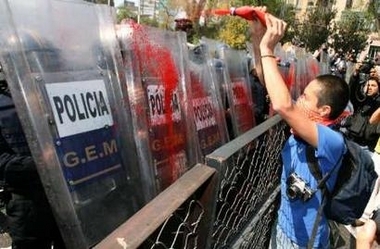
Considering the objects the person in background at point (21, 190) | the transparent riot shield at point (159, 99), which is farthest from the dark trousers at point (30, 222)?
the transparent riot shield at point (159, 99)

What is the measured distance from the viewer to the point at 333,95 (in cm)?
212

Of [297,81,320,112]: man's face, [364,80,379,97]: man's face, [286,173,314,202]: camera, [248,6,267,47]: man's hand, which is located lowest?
[364,80,379,97]: man's face

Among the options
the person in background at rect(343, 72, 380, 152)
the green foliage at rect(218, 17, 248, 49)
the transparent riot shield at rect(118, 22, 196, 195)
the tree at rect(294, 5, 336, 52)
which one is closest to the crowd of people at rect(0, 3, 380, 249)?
the transparent riot shield at rect(118, 22, 196, 195)

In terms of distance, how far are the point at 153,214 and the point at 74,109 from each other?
2.86 ft

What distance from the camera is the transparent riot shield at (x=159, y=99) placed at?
2.24 m

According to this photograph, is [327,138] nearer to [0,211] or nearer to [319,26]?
[0,211]

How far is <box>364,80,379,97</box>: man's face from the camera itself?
5562 mm

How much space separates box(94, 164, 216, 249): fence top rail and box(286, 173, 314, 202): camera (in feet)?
3.04

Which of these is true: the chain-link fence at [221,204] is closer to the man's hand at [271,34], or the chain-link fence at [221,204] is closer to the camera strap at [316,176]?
the camera strap at [316,176]

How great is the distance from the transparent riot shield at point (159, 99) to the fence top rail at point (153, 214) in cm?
93

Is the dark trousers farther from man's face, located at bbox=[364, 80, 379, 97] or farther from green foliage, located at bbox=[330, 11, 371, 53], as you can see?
green foliage, located at bbox=[330, 11, 371, 53]

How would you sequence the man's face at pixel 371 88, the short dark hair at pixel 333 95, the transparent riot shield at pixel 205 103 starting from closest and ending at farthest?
the short dark hair at pixel 333 95 < the transparent riot shield at pixel 205 103 < the man's face at pixel 371 88

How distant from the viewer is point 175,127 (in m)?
2.61

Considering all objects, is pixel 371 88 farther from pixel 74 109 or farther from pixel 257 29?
pixel 74 109
